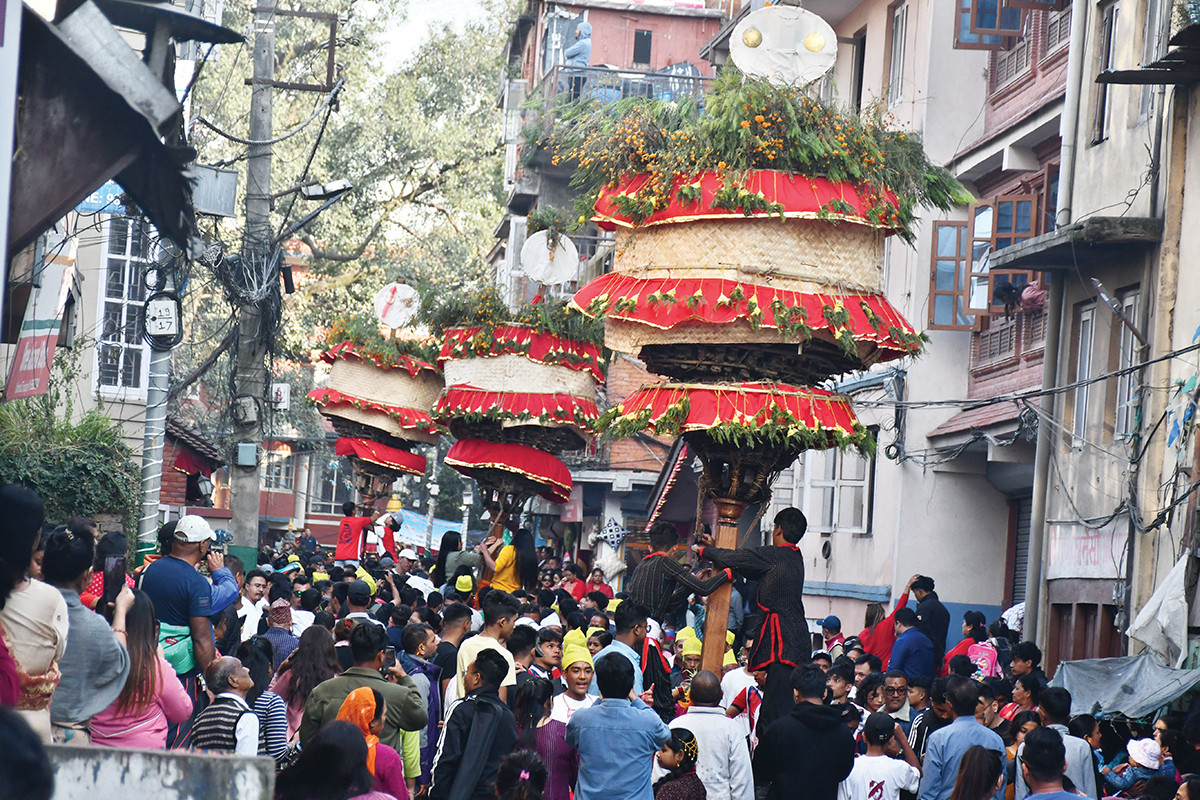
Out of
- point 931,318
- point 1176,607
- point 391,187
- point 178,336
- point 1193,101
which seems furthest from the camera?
point 391,187

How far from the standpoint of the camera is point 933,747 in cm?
870

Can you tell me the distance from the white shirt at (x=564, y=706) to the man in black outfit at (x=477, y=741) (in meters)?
0.58

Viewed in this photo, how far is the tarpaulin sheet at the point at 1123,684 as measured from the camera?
11258 mm

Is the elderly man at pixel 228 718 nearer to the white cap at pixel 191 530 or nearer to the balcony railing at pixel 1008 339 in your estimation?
the white cap at pixel 191 530

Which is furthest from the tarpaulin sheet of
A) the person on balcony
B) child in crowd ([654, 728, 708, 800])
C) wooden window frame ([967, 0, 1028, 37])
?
the person on balcony

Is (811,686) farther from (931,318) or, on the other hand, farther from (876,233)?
(931,318)

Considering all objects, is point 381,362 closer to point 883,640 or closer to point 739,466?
point 883,640

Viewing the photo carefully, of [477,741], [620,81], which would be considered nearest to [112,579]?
[477,741]

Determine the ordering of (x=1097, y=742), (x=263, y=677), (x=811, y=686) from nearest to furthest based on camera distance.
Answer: (x=811, y=686)
(x=263, y=677)
(x=1097, y=742)

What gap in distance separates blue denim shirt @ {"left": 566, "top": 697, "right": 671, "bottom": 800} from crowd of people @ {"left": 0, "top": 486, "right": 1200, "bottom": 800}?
0.01 metres

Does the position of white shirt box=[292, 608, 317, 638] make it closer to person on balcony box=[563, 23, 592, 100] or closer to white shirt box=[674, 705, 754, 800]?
white shirt box=[674, 705, 754, 800]

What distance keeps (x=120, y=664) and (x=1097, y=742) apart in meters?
6.46

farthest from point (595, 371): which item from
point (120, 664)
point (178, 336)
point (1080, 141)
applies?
point (120, 664)

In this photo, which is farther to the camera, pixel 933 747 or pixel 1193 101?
pixel 1193 101
